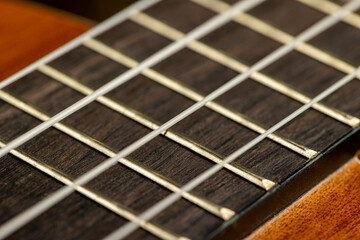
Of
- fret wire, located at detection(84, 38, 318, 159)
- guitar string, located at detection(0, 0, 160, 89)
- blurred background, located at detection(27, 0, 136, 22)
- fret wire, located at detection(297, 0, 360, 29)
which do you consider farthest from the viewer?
blurred background, located at detection(27, 0, 136, 22)

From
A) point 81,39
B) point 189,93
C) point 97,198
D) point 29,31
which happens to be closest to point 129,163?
point 97,198

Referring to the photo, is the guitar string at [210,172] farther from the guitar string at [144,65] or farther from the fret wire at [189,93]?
the guitar string at [144,65]

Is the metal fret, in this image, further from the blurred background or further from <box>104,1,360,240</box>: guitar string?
the blurred background

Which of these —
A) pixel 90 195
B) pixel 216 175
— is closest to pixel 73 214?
pixel 90 195

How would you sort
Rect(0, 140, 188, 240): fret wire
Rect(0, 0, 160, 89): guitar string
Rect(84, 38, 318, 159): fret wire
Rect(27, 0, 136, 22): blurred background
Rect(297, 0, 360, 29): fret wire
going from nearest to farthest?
Rect(0, 140, 188, 240): fret wire
Rect(84, 38, 318, 159): fret wire
Rect(0, 0, 160, 89): guitar string
Rect(297, 0, 360, 29): fret wire
Rect(27, 0, 136, 22): blurred background

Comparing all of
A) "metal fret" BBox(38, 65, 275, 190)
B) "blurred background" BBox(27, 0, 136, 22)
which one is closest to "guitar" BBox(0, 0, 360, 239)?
"metal fret" BBox(38, 65, 275, 190)

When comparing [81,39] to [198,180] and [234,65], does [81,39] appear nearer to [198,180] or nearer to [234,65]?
[234,65]
